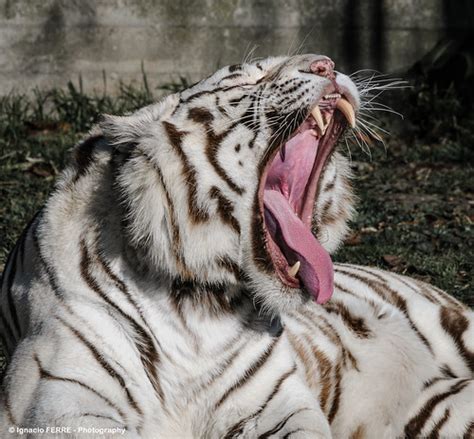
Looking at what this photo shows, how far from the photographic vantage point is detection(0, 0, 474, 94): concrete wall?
6316mm

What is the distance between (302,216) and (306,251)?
0.14m

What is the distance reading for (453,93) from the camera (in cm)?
665

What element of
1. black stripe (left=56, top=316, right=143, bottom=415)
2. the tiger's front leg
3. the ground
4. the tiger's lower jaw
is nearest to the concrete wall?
the ground

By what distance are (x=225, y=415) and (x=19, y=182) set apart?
3179mm

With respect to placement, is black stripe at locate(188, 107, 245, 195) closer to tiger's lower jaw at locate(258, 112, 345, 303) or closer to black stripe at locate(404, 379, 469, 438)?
tiger's lower jaw at locate(258, 112, 345, 303)

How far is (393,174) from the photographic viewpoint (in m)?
5.76

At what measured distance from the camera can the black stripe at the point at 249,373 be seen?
7.56 feet

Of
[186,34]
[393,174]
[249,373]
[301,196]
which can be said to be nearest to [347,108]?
[301,196]

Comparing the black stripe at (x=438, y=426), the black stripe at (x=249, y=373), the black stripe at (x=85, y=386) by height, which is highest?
the black stripe at (x=85, y=386)

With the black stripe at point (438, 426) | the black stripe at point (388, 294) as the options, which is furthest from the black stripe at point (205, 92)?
the black stripe at point (438, 426)

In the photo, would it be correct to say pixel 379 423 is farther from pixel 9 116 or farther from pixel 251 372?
pixel 9 116

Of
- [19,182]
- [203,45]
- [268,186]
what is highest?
[268,186]

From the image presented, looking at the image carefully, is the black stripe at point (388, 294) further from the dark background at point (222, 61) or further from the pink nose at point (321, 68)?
the dark background at point (222, 61)

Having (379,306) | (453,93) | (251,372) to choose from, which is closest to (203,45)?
(453,93)
